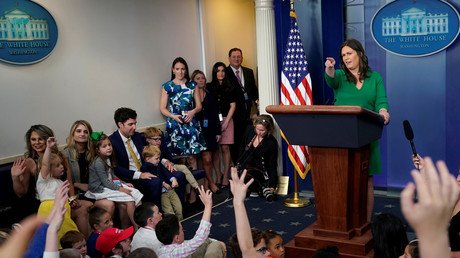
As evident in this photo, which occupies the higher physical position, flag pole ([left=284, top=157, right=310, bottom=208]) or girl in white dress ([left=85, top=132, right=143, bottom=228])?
girl in white dress ([left=85, top=132, right=143, bottom=228])

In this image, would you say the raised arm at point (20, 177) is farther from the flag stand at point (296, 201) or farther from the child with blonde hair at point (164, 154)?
the flag stand at point (296, 201)

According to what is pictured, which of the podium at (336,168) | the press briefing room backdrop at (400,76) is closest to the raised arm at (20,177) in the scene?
the podium at (336,168)

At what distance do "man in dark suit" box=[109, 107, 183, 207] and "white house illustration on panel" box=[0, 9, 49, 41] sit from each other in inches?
39.0

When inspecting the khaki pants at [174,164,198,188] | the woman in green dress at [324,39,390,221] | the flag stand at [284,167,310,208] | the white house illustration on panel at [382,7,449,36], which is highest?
the white house illustration on panel at [382,7,449,36]

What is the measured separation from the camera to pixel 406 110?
602 centimetres

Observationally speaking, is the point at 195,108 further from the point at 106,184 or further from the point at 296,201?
the point at 106,184

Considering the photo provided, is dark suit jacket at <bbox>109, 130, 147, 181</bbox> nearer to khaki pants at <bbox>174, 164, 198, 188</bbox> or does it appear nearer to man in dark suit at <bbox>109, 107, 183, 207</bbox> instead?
man in dark suit at <bbox>109, 107, 183, 207</bbox>

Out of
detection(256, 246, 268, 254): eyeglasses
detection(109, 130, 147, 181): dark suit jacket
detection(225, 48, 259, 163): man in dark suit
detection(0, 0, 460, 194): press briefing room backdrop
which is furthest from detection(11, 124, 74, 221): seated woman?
detection(225, 48, 259, 163): man in dark suit

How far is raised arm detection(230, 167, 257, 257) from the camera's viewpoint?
2.34 metres

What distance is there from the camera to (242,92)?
24.1ft

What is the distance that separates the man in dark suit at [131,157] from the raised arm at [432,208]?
4450mm

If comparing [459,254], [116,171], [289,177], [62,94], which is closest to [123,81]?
[62,94]

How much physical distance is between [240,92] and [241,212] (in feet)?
16.3

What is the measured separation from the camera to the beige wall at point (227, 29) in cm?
751
